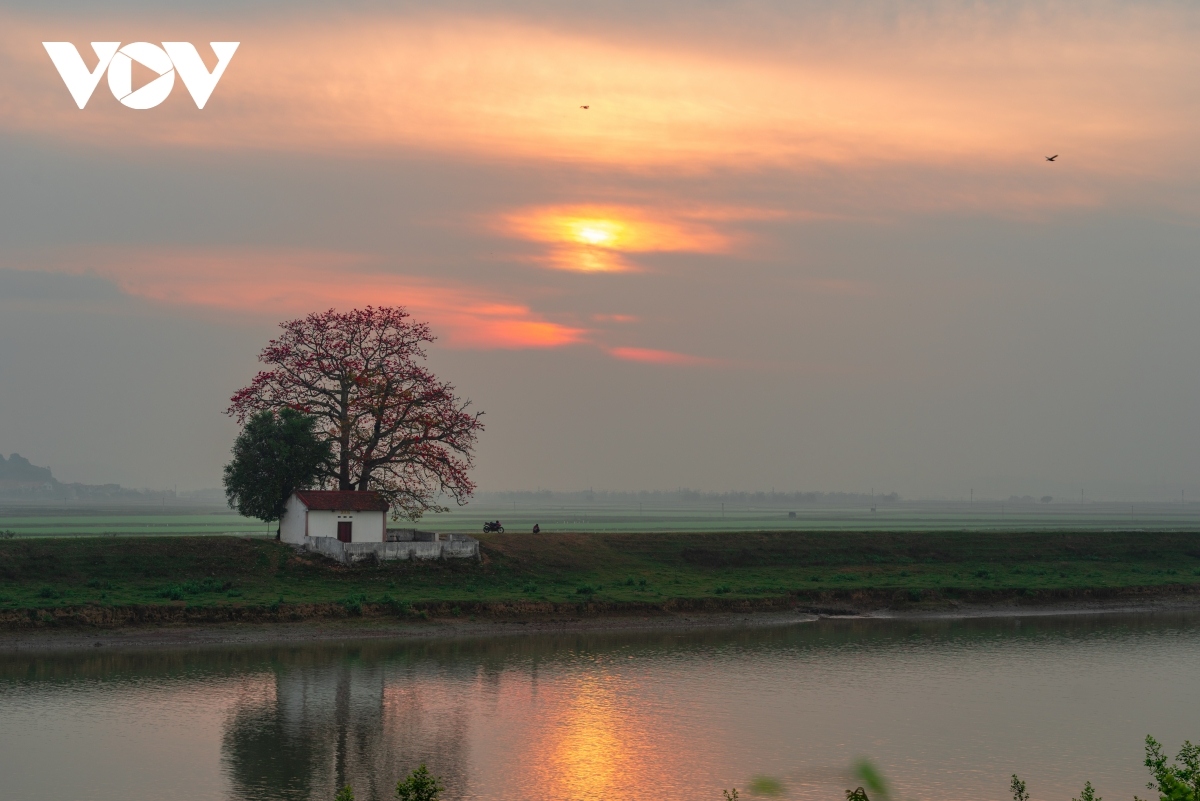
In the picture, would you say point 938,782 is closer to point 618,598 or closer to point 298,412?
point 618,598

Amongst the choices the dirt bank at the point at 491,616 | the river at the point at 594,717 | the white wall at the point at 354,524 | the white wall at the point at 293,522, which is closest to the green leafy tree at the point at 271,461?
the white wall at the point at 293,522

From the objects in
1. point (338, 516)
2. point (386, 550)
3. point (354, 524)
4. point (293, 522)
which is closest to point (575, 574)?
point (386, 550)

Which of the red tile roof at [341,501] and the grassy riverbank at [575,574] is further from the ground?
the red tile roof at [341,501]

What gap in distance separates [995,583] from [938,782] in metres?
50.4

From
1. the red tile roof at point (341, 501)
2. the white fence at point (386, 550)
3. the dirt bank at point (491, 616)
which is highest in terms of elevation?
the red tile roof at point (341, 501)

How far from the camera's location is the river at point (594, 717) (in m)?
32.7

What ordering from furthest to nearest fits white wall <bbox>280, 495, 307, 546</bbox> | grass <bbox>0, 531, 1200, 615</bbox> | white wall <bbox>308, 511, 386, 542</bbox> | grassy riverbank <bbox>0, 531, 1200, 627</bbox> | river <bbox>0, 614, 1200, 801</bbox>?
white wall <bbox>280, 495, 307, 546</bbox>
white wall <bbox>308, 511, 386, 542</bbox>
grass <bbox>0, 531, 1200, 615</bbox>
grassy riverbank <bbox>0, 531, 1200, 627</bbox>
river <bbox>0, 614, 1200, 801</bbox>

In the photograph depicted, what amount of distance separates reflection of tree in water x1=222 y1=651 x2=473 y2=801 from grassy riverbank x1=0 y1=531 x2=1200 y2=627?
40.8 ft

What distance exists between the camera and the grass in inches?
2429

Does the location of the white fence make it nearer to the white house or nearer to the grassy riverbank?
the grassy riverbank

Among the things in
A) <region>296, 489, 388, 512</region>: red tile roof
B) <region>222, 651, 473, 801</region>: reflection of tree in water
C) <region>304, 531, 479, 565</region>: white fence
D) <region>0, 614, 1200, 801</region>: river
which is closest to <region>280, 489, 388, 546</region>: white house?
<region>296, 489, 388, 512</region>: red tile roof

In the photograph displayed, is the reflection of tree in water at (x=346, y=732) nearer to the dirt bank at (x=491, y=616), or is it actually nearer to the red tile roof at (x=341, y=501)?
the dirt bank at (x=491, y=616)

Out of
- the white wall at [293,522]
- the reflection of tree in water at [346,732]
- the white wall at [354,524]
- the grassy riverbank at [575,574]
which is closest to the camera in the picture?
the reflection of tree in water at [346,732]

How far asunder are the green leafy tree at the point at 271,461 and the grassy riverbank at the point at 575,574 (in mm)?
3350
